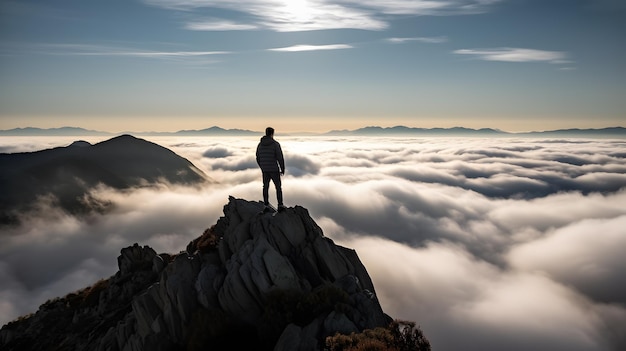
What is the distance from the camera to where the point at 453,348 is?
114m

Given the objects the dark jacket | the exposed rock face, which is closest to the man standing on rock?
the dark jacket

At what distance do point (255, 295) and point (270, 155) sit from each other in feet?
25.8

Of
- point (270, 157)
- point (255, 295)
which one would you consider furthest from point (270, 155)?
point (255, 295)

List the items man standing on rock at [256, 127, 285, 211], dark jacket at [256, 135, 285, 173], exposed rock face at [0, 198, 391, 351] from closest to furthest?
exposed rock face at [0, 198, 391, 351]
man standing on rock at [256, 127, 285, 211]
dark jacket at [256, 135, 285, 173]

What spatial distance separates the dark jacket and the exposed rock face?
12.4 feet

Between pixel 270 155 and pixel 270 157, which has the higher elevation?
pixel 270 155

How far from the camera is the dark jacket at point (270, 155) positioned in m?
21.6

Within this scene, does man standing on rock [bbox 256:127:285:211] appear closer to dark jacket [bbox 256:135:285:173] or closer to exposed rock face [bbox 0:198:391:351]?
dark jacket [bbox 256:135:285:173]

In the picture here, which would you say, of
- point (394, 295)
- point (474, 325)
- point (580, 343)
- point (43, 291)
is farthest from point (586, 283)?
point (43, 291)

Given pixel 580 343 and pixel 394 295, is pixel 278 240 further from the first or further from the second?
pixel 580 343

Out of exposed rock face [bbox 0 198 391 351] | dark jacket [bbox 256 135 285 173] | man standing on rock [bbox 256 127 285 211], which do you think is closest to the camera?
exposed rock face [bbox 0 198 391 351]

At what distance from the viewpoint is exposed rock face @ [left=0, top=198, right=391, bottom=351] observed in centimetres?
1638

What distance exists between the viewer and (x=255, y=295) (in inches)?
742

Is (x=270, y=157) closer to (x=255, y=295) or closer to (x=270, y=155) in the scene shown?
(x=270, y=155)
